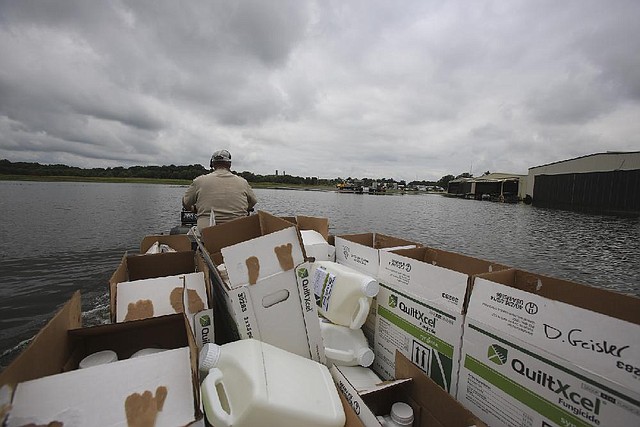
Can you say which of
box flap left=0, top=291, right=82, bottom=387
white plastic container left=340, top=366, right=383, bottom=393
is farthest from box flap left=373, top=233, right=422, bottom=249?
box flap left=0, top=291, right=82, bottom=387

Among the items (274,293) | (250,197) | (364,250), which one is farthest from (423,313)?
(250,197)

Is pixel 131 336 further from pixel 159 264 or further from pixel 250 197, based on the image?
pixel 250 197

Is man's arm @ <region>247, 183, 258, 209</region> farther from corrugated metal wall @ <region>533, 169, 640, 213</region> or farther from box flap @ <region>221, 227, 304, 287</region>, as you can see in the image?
A: corrugated metal wall @ <region>533, 169, 640, 213</region>

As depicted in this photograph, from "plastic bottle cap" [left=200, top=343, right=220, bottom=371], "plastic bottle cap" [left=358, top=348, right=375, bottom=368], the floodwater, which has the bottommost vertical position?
the floodwater

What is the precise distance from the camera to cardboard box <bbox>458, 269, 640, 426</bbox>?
1.27 meters

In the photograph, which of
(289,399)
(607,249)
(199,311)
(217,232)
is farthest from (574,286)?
(607,249)

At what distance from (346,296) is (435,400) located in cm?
98

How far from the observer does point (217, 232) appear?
2811 millimetres

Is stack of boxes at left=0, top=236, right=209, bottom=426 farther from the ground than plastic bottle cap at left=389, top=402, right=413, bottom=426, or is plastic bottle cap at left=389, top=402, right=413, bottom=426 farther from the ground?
stack of boxes at left=0, top=236, right=209, bottom=426

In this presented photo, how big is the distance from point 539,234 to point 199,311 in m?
19.5

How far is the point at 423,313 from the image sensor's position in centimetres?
217

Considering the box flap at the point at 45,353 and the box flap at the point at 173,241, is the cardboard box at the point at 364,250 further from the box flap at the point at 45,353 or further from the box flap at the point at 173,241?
the box flap at the point at 173,241

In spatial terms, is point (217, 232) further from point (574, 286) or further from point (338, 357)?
point (574, 286)

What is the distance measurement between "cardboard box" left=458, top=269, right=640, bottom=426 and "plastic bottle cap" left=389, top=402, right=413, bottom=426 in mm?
525
